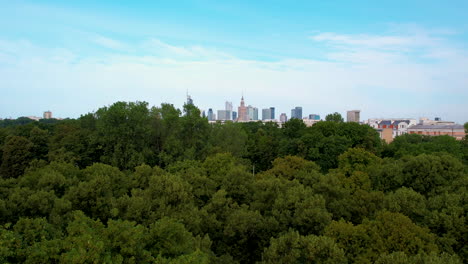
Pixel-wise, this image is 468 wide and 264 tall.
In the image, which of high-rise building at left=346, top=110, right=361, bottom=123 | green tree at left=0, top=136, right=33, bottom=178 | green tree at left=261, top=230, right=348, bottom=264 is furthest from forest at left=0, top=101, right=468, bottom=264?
high-rise building at left=346, top=110, right=361, bottom=123

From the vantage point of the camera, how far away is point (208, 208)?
69.2 ft

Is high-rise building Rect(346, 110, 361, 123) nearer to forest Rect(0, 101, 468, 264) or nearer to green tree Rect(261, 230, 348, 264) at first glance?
forest Rect(0, 101, 468, 264)

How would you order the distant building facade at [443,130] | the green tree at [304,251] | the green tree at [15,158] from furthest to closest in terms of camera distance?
the distant building facade at [443,130]
the green tree at [15,158]
the green tree at [304,251]

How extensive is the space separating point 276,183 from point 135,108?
21.0 meters

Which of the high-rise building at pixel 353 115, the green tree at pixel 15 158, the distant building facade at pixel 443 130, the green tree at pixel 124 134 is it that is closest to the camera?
the green tree at pixel 124 134

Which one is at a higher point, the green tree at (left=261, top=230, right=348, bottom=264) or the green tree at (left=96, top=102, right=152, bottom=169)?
the green tree at (left=96, top=102, right=152, bottom=169)

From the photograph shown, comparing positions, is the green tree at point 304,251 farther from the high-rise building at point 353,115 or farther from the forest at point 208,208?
the high-rise building at point 353,115

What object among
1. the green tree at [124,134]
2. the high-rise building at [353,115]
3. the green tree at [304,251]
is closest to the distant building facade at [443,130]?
the high-rise building at [353,115]

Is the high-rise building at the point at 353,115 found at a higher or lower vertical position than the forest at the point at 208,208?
higher

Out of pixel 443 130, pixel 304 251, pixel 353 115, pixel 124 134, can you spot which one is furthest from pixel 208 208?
pixel 353 115

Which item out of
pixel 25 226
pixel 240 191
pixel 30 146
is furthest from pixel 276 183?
pixel 30 146

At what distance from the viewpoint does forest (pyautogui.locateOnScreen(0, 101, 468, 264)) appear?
12.9 metres

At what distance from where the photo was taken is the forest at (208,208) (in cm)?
1286

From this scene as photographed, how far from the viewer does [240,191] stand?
23781 millimetres
